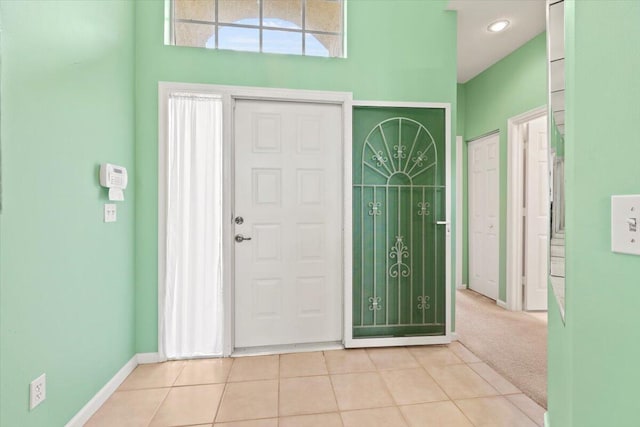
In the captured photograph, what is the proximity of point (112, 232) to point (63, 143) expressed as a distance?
690 millimetres

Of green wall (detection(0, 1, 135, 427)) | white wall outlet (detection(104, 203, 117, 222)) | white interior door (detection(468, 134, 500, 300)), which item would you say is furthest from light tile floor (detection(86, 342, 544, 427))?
white interior door (detection(468, 134, 500, 300))

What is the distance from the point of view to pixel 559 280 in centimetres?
117

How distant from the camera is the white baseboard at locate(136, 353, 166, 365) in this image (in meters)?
2.39

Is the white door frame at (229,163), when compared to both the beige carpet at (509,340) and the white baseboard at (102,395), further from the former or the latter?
the beige carpet at (509,340)

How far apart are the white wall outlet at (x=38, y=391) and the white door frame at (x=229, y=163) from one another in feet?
3.19

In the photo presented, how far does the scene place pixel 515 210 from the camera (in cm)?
357

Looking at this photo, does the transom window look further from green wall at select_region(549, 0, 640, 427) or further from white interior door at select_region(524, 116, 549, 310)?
white interior door at select_region(524, 116, 549, 310)

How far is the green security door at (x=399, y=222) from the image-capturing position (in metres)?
2.68

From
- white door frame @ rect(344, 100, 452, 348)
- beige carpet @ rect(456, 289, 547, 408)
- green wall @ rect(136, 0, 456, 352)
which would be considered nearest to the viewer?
beige carpet @ rect(456, 289, 547, 408)

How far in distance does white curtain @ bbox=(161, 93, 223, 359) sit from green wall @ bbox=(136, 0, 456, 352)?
13 centimetres

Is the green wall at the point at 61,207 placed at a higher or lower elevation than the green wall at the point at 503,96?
lower

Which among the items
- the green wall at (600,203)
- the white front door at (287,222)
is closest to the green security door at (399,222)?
the white front door at (287,222)

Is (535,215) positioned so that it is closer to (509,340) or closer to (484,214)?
(484,214)

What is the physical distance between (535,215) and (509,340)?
5.19 feet
